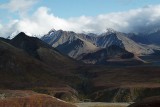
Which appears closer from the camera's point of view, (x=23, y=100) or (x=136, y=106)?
(x=136, y=106)

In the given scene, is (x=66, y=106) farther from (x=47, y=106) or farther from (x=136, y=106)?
(x=136, y=106)

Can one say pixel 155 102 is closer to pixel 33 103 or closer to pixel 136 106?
pixel 136 106

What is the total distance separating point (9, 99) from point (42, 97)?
41.6ft

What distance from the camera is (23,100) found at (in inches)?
6230

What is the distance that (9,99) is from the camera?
15788cm

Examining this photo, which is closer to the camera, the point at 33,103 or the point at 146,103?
the point at 146,103

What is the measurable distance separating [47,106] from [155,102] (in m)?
56.6

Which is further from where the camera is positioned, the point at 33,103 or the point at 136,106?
the point at 33,103

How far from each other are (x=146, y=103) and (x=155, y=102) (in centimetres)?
301

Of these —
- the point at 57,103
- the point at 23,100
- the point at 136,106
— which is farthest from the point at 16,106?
the point at 136,106

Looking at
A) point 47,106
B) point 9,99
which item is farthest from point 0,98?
point 47,106

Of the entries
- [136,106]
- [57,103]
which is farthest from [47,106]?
[136,106]

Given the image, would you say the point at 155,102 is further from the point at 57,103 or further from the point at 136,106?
the point at 57,103

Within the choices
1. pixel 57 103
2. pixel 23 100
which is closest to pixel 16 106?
pixel 23 100
